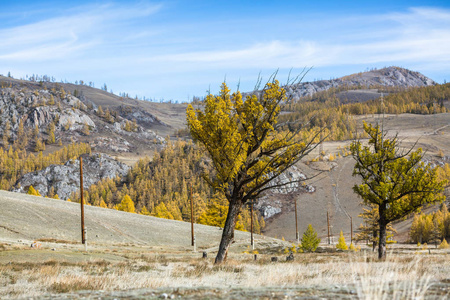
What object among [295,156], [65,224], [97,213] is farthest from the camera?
[97,213]

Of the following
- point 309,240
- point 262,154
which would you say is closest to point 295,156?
point 262,154

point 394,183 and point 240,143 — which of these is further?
point 394,183

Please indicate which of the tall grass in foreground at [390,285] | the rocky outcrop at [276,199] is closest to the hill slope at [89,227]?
the tall grass in foreground at [390,285]

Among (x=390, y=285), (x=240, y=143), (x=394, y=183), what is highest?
(x=240, y=143)

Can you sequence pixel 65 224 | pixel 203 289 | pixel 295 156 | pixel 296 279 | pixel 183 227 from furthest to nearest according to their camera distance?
pixel 183 227 → pixel 65 224 → pixel 295 156 → pixel 296 279 → pixel 203 289

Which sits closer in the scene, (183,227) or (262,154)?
(262,154)

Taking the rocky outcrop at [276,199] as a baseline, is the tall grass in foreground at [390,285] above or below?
above

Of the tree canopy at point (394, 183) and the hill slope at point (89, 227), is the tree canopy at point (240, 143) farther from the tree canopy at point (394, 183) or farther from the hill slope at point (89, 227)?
the hill slope at point (89, 227)

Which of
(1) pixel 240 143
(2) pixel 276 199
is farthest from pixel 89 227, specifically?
(2) pixel 276 199

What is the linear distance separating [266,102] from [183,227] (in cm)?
4534

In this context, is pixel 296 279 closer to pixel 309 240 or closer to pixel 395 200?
pixel 395 200

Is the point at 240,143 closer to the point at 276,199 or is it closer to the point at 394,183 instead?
the point at 394,183

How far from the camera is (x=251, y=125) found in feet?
63.4

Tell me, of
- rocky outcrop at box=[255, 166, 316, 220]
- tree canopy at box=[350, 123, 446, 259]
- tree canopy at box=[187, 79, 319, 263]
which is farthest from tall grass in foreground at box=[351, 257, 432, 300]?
rocky outcrop at box=[255, 166, 316, 220]
